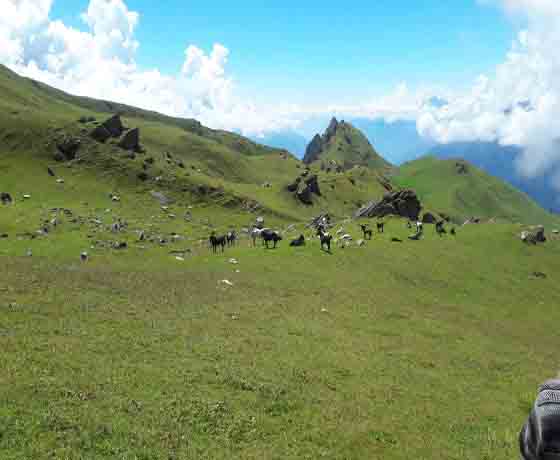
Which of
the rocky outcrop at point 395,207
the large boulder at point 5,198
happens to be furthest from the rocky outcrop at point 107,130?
the rocky outcrop at point 395,207

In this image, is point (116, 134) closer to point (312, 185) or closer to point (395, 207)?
point (312, 185)

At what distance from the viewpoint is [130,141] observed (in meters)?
124

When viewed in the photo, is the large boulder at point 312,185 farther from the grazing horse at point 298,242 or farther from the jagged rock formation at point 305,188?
the grazing horse at point 298,242

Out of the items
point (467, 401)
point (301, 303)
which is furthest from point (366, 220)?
point (467, 401)

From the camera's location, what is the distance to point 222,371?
2009 cm

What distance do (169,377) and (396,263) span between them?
1741 inches

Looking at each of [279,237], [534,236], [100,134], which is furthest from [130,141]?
[534,236]

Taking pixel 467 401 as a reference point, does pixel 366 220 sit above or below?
above

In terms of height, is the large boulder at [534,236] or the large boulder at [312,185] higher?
the large boulder at [312,185]

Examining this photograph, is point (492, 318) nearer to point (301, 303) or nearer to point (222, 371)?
point (301, 303)

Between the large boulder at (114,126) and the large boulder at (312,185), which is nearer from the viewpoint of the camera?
the large boulder at (114,126)

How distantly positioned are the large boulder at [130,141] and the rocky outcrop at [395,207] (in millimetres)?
73210

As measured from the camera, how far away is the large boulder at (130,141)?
122 m

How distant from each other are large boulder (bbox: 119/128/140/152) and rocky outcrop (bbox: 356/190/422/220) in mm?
73210
